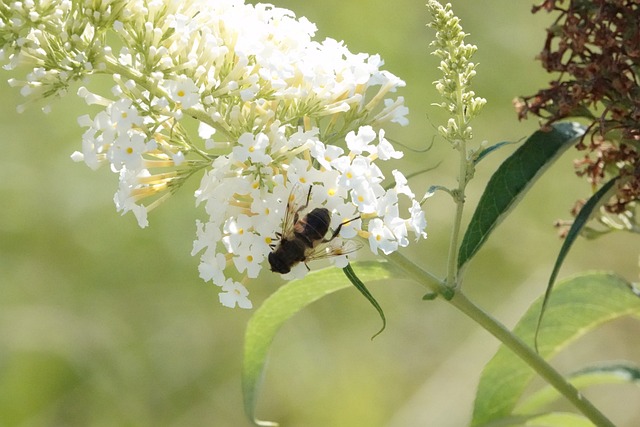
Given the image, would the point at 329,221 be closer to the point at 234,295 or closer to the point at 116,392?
the point at 234,295

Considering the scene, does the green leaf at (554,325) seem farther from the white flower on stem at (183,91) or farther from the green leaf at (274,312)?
the white flower on stem at (183,91)

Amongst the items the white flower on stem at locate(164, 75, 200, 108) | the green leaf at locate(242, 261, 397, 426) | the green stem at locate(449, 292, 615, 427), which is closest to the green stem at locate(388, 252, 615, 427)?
the green stem at locate(449, 292, 615, 427)

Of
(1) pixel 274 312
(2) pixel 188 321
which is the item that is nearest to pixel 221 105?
(1) pixel 274 312

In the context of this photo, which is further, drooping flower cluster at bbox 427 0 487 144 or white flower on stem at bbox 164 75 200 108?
drooping flower cluster at bbox 427 0 487 144

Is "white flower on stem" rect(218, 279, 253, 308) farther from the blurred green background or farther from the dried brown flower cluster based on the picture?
the blurred green background

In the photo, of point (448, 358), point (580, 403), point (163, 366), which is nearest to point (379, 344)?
point (448, 358)

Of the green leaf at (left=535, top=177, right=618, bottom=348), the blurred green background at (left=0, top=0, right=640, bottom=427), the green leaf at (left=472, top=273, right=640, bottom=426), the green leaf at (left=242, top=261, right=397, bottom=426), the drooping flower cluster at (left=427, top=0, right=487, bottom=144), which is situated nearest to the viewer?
the drooping flower cluster at (left=427, top=0, right=487, bottom=144)

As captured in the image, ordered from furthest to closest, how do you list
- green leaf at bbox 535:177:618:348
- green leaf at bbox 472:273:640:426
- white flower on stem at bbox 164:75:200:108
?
green leaf at bbox 472:273:640:426, green leaf at bbox 535:177:618:348, white flower on stem at bbox 164:75:200:108
